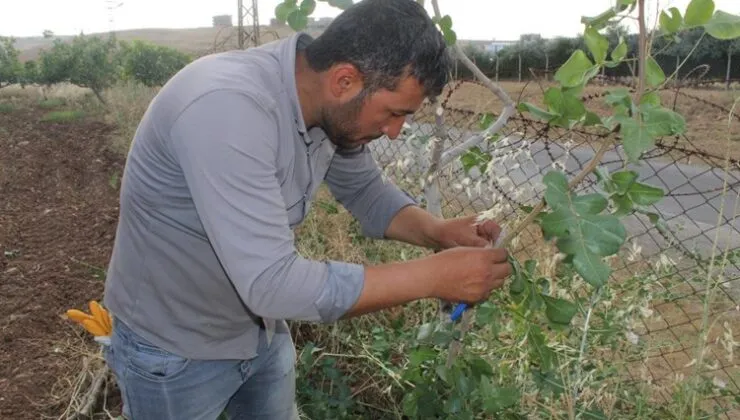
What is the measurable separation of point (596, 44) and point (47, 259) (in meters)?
5.62

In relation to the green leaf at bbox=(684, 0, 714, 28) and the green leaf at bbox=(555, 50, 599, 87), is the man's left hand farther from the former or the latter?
the green leaf at bbox=(684, 0, 714, 28)

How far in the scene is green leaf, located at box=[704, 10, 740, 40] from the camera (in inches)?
51.1

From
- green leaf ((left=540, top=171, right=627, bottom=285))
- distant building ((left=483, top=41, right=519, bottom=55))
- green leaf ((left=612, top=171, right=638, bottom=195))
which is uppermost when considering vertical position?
distant building ((left=483, top=41, right=519, bottom=55))

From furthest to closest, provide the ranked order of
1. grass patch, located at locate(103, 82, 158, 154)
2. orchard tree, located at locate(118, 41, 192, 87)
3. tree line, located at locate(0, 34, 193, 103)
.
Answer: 1. orchard tree, located at locate(118, 41, 192, 87)
2. tree line, located at locate(0, 34, 193, 103)
3. grass patch, located at locate(103, 82, 158, 154)

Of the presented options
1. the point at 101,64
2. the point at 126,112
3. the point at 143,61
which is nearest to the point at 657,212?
the point at 126,112

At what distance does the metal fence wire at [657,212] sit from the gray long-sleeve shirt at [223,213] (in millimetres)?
547

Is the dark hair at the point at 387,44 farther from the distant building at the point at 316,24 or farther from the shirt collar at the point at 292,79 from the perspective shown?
the distant building at the point at 316,24

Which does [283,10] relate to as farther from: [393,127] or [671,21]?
[671,21]

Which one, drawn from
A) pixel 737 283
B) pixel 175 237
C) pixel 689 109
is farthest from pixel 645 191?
pixel 689 109

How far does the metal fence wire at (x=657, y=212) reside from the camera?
7.63ft

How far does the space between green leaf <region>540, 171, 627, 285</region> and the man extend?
26 cm

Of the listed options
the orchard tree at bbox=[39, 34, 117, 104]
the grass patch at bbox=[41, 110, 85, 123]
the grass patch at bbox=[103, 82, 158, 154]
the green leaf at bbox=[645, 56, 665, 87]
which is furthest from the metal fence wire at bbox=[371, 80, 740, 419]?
the orchard tree at bbox=[39, 34, 117, 104]

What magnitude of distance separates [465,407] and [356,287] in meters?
0.72

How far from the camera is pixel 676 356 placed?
4.13 meters
